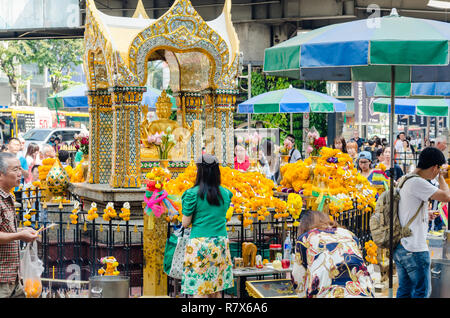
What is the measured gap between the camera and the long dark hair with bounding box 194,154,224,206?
634 centimetres

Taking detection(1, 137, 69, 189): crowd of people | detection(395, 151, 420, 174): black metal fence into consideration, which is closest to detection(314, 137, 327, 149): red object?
detection(1, 137, 69, 189): crowd of people

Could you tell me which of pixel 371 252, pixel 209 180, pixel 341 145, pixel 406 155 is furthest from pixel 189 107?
→ pixel 406 155

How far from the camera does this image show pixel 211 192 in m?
6.35

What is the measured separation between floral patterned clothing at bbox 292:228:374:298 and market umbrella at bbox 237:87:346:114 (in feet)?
34.8

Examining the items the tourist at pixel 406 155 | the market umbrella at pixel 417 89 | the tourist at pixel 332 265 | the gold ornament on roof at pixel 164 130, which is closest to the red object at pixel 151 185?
the tourist at pixel 332 265

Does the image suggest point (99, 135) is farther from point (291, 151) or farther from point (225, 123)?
point (291, 151)

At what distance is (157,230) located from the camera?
7.61 metres

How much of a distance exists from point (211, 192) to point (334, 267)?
1906mm

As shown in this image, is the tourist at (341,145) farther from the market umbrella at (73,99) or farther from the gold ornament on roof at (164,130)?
the market umbrella at (73,99)

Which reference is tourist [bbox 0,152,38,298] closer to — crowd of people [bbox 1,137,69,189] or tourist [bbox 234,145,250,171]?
crowd of people [bbox 1,137,69,189]

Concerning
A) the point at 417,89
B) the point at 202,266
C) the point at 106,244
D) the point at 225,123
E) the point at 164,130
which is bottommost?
the point at 106,244

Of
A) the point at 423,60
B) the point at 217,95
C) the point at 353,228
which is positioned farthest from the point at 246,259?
the point at 217,95

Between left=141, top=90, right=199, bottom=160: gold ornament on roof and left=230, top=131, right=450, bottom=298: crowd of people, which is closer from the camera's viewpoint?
left=230, top=131, right=450, bottom=298: crowd of people

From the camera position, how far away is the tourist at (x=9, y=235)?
475 centimetres
